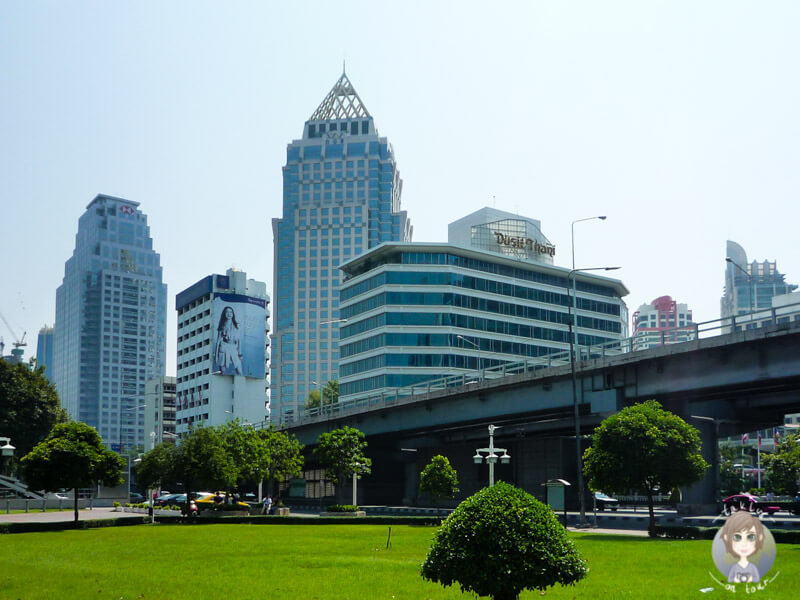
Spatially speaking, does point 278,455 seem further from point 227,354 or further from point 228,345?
point 228,345

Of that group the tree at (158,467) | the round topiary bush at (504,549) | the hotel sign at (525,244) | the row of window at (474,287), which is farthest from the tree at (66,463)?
the hotel sign at (525,244)

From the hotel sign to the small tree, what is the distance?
6653 centimetres

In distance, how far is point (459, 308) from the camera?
4889 inches

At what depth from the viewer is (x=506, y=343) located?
12938cm

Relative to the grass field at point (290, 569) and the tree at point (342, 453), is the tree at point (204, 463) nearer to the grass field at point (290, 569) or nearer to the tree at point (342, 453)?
the tree at point (342, 453)

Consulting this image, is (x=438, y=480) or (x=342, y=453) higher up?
(x=342, y=453)

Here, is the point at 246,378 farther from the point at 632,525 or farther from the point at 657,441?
the point at 657,441

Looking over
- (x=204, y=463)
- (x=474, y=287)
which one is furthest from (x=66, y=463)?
(x=474, y=287)

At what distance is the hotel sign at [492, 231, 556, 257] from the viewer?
450ft

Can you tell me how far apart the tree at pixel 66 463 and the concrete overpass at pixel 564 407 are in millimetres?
29411

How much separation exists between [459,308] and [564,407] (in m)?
62.1

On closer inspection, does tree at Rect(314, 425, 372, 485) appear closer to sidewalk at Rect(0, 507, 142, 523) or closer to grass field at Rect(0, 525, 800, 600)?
sidewalk at Rect(0, 507, 142, 523)

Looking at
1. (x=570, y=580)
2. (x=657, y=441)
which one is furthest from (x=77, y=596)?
(x=657, y=441)

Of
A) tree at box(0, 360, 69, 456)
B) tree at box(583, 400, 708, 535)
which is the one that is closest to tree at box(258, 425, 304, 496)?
tree at box(0, 360, 69, 456)
